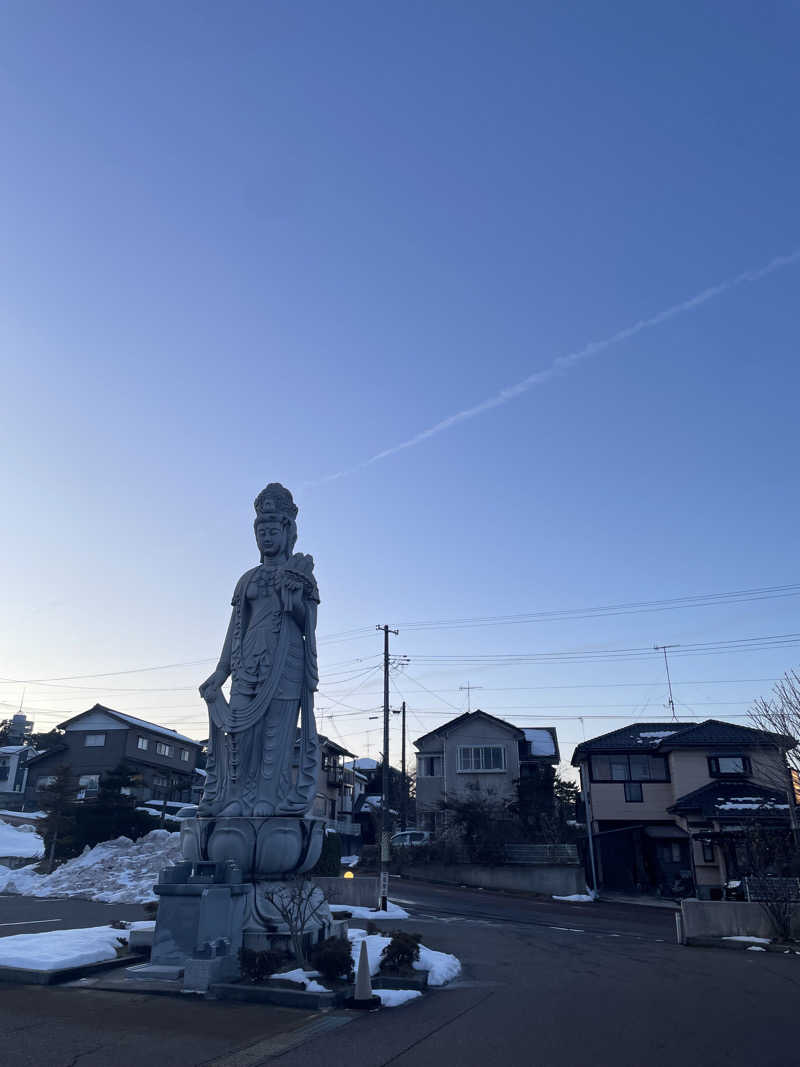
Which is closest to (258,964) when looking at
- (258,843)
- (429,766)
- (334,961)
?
(334,961)

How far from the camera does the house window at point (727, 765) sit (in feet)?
113

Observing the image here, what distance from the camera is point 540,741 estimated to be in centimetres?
4519

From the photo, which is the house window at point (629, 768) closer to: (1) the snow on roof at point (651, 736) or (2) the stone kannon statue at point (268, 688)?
(1) the snow on roof at point (651, 736)

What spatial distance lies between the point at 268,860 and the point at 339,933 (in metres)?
1.96

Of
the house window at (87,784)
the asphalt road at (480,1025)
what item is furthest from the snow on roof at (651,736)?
the house window at (87,784)

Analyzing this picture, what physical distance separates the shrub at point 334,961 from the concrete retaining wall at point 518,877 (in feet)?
84.6

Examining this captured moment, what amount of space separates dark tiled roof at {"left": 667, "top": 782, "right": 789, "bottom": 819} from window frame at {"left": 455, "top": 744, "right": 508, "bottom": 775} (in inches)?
391

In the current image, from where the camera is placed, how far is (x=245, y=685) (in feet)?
43.7

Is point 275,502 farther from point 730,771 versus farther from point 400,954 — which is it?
point 730,771

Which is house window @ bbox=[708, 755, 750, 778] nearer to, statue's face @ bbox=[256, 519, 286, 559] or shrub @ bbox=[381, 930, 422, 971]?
shrub @ bbox=[381, 930, 422, 971]

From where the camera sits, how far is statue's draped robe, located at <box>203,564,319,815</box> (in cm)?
1253

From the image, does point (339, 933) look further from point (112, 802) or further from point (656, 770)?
point (656, 770)

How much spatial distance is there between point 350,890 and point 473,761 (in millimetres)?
19447

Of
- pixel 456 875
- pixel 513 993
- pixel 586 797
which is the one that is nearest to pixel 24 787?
pixel 456 875
